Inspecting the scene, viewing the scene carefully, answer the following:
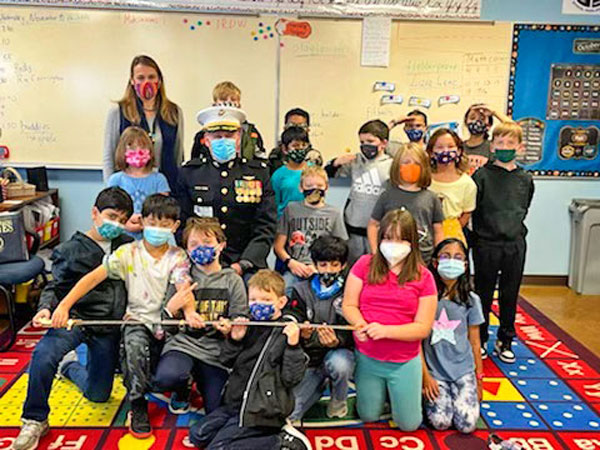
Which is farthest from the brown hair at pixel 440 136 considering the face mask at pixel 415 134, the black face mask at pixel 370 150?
the face mask at pixel 415 134

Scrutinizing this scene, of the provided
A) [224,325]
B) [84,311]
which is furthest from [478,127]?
[84,311]

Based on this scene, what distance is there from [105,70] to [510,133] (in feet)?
10.3

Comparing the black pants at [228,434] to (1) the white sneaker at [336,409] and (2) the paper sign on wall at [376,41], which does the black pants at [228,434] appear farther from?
(2) the paper sign on wall at [376,41]

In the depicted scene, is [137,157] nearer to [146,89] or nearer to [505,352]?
[146,89]

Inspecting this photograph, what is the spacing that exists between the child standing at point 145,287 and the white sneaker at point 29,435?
380 millimetres

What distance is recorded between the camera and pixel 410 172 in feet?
9.43

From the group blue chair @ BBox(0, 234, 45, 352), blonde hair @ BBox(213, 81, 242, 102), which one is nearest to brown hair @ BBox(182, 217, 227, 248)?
blonde hair @ BBox(213, 81, 242, 102)

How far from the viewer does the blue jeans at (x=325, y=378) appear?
2645 mm

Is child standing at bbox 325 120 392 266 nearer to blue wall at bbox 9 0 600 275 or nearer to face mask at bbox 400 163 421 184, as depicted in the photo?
face mask at bbox 400 163 421 184

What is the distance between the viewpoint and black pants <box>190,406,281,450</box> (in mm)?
2250

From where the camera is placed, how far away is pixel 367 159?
3.19 m

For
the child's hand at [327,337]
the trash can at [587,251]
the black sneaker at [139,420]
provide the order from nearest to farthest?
the black sneaker at [139,420] → the child's hand at [327,337] → the trash can at [587,251]

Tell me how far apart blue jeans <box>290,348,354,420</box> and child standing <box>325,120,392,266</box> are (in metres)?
0.62

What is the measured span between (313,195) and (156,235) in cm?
87
